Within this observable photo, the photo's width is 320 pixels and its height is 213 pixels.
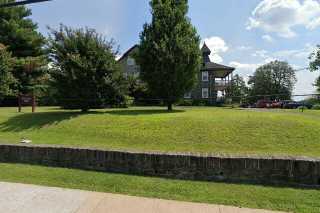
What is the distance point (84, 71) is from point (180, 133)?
5.69m

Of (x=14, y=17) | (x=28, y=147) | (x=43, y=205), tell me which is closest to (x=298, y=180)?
(x=43, y=205)

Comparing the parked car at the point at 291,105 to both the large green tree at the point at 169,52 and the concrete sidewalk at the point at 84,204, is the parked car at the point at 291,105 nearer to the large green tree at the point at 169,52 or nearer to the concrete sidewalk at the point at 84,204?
the large green tree at the point at 169,52

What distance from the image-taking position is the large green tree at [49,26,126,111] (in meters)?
12.8

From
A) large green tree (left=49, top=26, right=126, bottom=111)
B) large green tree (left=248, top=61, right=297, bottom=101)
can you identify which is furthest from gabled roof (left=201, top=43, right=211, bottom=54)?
large green tree (left=248, top=61, right=297, bottom=101)

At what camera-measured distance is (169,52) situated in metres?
15.0

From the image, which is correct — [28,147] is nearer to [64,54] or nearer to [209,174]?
[209,174]

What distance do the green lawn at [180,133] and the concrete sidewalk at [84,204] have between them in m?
2.58

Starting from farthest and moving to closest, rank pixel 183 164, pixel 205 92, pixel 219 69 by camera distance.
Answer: pixel 205 92 < pixel 219 69 < pixel 183 164

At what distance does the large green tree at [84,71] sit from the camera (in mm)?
12836

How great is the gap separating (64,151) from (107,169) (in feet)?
3.89

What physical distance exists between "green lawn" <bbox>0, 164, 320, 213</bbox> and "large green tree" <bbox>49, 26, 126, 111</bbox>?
6.59 meters

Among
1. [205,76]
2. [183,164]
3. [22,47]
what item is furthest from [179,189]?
[205,76]

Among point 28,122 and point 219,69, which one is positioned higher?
point 219,69

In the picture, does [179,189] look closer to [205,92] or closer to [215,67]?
[205,92]
